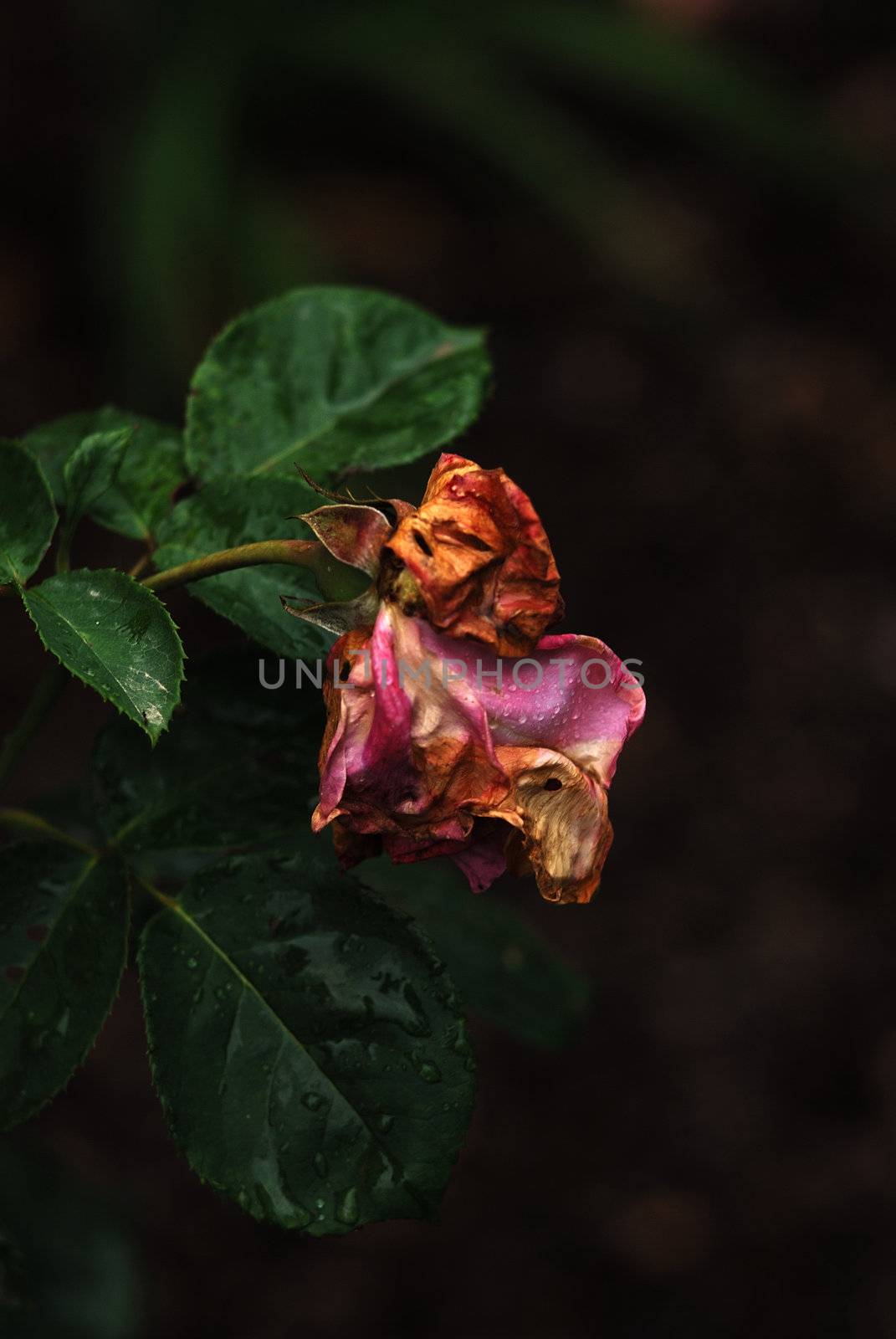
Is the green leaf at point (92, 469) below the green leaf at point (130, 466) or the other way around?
the other way around

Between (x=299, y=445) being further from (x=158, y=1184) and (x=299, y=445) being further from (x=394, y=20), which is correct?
(x=394, y=20)

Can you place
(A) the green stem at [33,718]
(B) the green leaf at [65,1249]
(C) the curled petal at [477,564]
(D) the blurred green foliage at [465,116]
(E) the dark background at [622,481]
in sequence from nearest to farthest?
(C) the curled petal at [477,564] → (A) the green stem at [33,718] → (B) the green leaf at [65,1249] → (E) the dark background at [622,481] → (D) the blurred green foliage at [465,116]

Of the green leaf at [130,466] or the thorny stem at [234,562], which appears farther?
the green leaf at [130,466]

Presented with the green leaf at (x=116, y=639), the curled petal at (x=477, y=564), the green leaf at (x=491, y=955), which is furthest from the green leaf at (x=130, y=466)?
the green leaf at (x=491, y=955)

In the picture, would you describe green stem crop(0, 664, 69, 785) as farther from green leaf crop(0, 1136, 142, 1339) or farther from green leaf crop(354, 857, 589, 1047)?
green leaf crop(0, 1136, 142, 1339)

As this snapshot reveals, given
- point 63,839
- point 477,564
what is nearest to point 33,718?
point 63,839

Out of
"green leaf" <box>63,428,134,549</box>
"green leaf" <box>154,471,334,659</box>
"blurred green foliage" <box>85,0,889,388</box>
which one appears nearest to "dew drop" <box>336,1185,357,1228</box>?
"green leaf" <box>154,471,334,659</box>

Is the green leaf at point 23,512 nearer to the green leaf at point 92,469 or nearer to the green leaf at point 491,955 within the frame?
the green leaf at point 92,469
